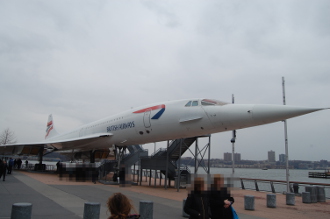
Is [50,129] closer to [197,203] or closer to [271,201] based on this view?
[271,201]

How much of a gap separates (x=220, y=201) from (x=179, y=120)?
346 inches

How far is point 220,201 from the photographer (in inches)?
157

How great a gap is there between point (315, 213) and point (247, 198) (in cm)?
240

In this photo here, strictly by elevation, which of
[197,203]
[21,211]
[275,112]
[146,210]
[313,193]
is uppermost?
[275,112]

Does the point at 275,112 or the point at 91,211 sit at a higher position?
the point at 275,112

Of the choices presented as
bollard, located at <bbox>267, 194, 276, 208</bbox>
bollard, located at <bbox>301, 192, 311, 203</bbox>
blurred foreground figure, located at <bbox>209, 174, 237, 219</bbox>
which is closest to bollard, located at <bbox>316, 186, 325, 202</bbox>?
bollard, located at <bbox>301, 192, 311, 203</bbox>

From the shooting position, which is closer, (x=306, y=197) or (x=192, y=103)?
(x=306, y=197)

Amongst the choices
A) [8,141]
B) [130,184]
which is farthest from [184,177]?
[8,141]

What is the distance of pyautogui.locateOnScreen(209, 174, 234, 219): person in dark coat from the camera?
12.9 ft

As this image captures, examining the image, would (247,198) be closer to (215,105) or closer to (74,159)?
(215,105)

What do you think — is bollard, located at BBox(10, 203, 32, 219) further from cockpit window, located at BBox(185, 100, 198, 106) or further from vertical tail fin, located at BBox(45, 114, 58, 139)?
vertical tail fin, located at BBox(45, 114, 58, 139)

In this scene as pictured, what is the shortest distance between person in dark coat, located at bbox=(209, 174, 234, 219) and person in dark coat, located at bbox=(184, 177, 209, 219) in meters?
0.18

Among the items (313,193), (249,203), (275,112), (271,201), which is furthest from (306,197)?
(275,112)

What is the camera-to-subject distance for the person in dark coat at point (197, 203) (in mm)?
3766
